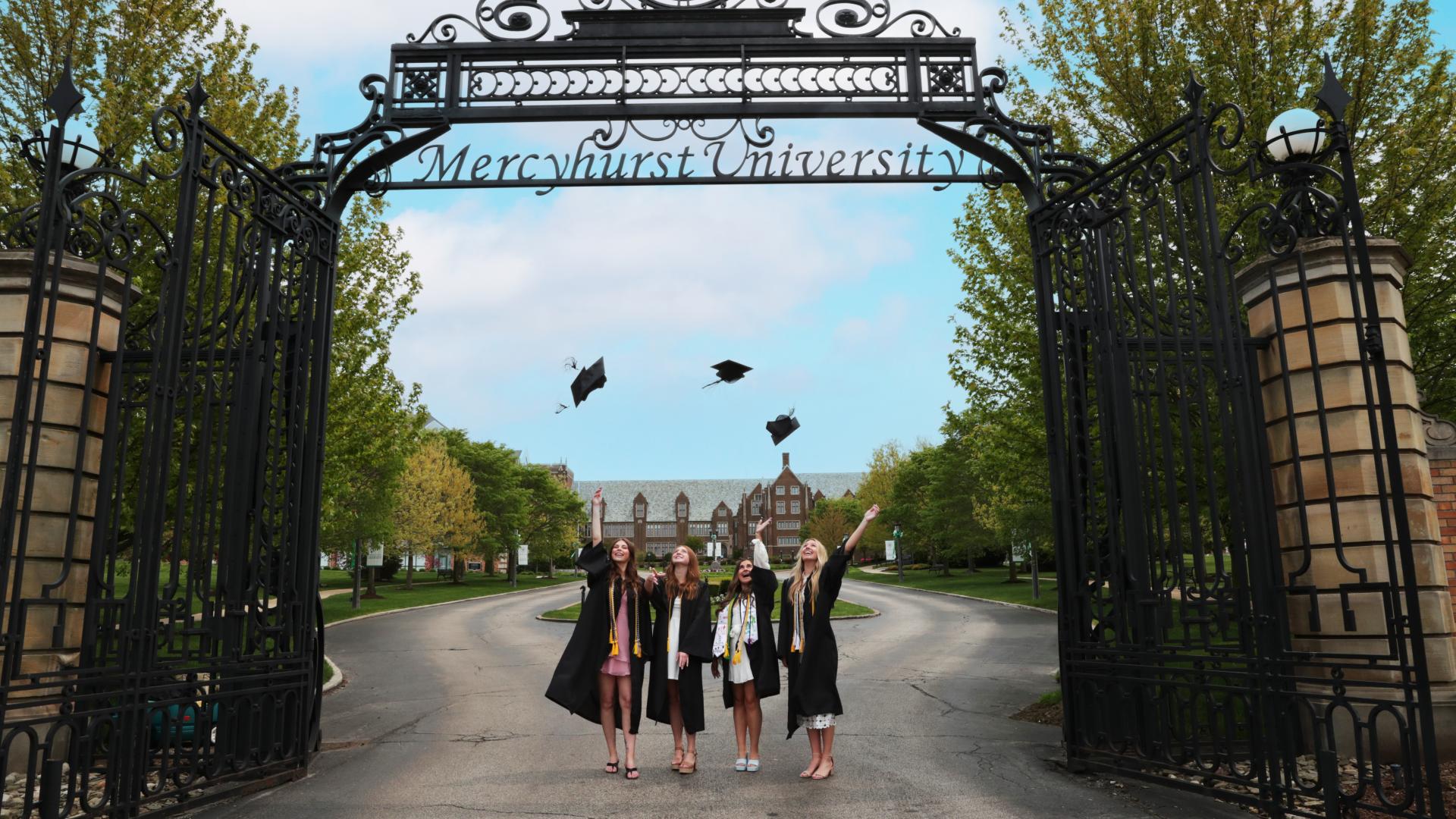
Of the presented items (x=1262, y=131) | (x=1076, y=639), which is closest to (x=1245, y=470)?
(x=1076, y=639)

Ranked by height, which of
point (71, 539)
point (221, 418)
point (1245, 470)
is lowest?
point (71, 539)

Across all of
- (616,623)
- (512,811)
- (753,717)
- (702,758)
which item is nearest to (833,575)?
(753,717)

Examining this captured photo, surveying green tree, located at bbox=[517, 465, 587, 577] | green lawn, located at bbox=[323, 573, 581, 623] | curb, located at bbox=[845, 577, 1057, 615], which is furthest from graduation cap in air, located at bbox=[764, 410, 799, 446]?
green tree, located at bbox=[517, 465, 587, 577]

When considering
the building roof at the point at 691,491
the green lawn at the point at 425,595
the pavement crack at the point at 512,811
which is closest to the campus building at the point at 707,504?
the building roof at the point at 691,491

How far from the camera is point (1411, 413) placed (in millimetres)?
7234

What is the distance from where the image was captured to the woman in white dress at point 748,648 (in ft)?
23.8

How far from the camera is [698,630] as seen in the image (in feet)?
24.2

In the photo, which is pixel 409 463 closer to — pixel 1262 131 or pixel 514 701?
pixel 514 701

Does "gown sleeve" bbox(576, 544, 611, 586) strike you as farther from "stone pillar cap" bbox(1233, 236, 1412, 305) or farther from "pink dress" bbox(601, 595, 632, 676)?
"stone pillar cap" bbox(1233, 236, 1412, 305)

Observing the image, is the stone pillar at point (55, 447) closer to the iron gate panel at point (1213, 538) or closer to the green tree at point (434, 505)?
the iron gate panel at point (1213, 538)

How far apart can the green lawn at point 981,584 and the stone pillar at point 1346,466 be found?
1515 cm

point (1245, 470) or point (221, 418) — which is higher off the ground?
point (221, 418)

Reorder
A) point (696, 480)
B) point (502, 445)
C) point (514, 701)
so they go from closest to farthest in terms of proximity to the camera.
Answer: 1. point (514, 701)
2. point (502, 445)
3. point (696, 480)

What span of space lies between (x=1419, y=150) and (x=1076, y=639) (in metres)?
6.99
